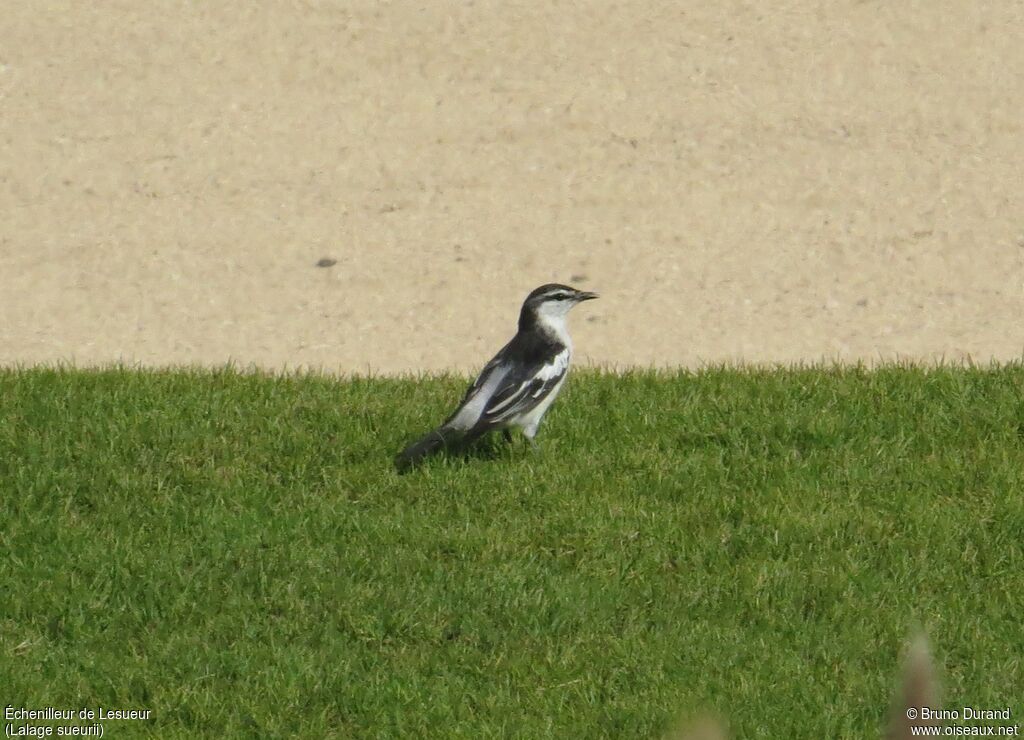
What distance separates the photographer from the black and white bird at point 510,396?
7.13 metres

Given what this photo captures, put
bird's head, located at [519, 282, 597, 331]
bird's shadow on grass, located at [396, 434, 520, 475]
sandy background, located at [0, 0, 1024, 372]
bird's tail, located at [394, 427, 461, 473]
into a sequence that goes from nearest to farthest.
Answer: bird's tail, located at [394, 427, 461, 473], bird's shadow on grass, located at [396, 434, 520, 475], bird's head, located at [519, 282, 597, 331], sandy background, located at [0, 0, 1024, 372]

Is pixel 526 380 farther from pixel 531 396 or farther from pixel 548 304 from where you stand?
pixel 548 304

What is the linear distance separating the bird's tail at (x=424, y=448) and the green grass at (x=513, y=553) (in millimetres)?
81

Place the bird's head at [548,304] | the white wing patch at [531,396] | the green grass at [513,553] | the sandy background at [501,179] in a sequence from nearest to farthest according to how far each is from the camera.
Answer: the green grass at [513,553], the white wing patch at [531,396], the bird's head at [548,304], the sandy background at [501,179]

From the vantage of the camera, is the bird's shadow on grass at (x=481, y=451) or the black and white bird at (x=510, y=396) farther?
the bird's shadow on grass at (x=481, y=451)

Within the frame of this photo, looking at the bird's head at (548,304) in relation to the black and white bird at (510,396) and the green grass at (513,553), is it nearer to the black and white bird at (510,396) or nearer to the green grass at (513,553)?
the black and white bird at (510,396)

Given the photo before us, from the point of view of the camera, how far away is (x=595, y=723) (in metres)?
5.16

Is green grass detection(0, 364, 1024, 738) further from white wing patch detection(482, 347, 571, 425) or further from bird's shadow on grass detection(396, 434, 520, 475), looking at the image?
white wing patch detection(482, 347, 571, 425)

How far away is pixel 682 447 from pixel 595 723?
2800 mm

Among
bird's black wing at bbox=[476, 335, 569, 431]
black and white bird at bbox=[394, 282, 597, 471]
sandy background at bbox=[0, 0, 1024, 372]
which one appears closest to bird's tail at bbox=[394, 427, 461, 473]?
black and white bird at bbox=[394, 282, 597, 471]

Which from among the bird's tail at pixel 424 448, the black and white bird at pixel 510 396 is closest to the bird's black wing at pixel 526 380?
the black and white bird at pixel 510 396

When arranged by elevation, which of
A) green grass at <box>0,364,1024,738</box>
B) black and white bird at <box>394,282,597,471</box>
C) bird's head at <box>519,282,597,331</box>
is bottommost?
green grass at <box>0,364,1024,738</box>

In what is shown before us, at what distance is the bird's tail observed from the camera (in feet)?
23.7

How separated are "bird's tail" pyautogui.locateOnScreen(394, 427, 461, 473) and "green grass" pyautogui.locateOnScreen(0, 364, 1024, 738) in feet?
0.27
